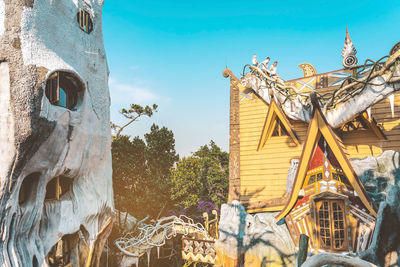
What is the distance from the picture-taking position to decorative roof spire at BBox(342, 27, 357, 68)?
1163 centimetres

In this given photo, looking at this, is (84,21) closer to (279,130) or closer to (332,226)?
(279,130)

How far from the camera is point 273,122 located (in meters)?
14.1

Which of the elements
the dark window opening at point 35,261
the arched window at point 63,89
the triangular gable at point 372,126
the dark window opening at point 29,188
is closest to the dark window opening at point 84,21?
the arched window at point 63,89

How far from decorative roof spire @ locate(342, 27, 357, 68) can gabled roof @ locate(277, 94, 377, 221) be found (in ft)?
7.69

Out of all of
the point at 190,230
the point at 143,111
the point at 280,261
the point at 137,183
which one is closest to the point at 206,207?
the point at 137,183

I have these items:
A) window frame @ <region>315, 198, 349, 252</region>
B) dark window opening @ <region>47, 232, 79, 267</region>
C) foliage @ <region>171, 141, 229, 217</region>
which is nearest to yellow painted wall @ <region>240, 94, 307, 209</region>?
window frame @ <region>315, 198, 349, 252</region>

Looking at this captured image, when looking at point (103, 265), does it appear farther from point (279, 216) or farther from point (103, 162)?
point (279, 216)

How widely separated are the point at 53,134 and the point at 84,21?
4.82m

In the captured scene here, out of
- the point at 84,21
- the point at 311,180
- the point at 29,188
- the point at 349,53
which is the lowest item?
the point at 29,188

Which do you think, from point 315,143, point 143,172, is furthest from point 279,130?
point 143,172

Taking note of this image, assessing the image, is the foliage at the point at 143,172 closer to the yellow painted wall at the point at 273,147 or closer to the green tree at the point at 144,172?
the green tree at the point at 144,172

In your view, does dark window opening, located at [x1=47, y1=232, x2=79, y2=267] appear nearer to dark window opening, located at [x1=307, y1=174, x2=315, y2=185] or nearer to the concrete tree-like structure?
the concrete tree-like structure

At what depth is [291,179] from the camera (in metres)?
12.8

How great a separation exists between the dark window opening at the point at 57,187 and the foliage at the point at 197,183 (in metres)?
11.8
